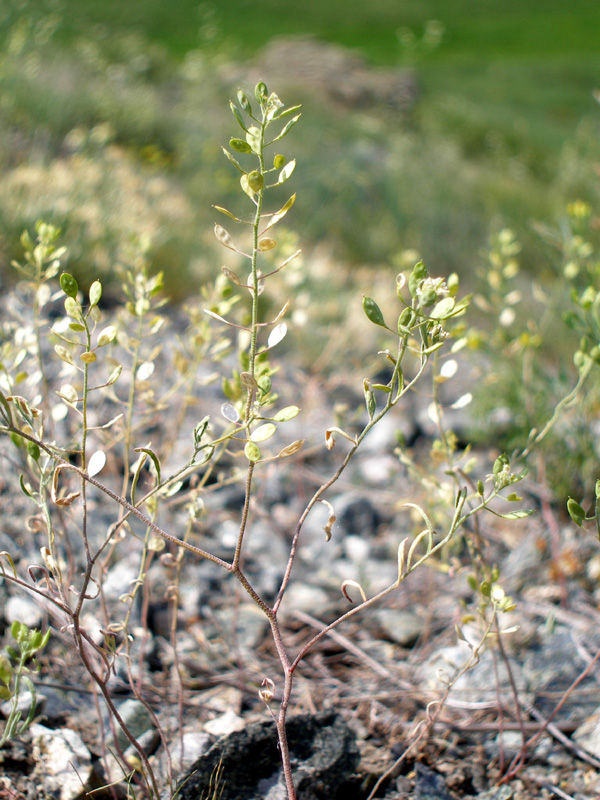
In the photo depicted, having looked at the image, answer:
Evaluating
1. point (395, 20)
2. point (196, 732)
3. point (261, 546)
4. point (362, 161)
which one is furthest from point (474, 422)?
point (395, 20)

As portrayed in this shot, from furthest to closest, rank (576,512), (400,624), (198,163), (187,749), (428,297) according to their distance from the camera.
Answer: (198,163) → (400,624) → (187,749) → (576,512) → (428,297)

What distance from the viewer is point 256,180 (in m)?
0.77

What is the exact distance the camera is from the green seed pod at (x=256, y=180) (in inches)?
30.2

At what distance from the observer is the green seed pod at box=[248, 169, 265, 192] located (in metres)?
0.77

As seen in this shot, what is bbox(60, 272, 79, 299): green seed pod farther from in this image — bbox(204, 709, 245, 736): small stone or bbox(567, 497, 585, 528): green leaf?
bbox(204, 709, 245, 736): small stone

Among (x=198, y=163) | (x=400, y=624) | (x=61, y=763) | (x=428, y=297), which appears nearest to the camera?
(x=428, y=297)

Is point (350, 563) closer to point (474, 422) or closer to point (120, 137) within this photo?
point (474, 422)

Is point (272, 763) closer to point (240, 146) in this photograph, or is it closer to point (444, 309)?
point (444, 309)

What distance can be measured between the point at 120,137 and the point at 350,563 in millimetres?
5614

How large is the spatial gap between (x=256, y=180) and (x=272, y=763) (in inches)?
39.5

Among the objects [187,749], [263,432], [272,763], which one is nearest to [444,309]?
[263,432]

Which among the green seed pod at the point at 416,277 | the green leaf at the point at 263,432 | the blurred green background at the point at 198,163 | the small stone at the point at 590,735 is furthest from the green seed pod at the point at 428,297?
the small stone at the point at 590,735

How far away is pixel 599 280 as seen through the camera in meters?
1.76

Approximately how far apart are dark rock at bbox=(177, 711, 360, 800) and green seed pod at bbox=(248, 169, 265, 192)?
3.01ft
